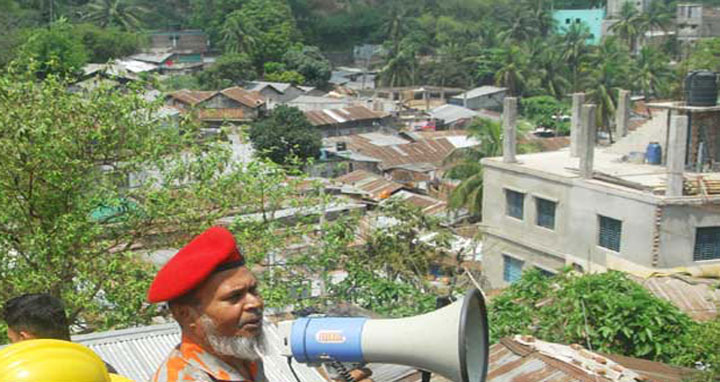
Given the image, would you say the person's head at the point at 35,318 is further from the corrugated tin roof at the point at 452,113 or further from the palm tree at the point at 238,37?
the palm tree at the point at 238,37

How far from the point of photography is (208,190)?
28.6 feet

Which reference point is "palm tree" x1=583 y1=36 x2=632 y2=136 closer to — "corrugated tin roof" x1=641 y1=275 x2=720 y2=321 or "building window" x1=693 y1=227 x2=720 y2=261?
"building window" x1=693 y1=227 x2=720 y2=261

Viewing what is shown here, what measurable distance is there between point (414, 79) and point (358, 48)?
13078 mm

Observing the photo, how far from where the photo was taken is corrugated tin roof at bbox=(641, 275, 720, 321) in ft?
32.8

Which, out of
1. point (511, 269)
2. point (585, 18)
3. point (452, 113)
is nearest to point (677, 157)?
point (511, 269)

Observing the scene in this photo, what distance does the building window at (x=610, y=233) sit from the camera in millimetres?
13852

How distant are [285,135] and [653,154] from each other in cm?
1526

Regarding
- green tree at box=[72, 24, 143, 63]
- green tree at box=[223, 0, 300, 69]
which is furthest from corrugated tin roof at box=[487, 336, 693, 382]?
green tree at box=[223, 0, 300, 69]

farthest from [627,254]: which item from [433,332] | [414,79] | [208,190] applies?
[414,79]

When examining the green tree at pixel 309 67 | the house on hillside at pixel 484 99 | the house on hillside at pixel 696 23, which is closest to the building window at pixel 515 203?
the house on hillside at pixel 484 99

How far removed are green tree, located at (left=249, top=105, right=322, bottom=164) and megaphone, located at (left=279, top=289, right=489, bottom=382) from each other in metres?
25.3

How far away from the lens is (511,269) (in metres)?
16.1

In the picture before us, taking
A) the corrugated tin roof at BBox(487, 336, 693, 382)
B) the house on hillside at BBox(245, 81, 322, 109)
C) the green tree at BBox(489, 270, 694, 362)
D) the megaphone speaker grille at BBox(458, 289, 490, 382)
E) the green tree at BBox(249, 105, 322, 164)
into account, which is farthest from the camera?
the house on hillside at BBox(245, 81, 322, 109)

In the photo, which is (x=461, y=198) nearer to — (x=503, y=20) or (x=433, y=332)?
(x=433, y=332)
